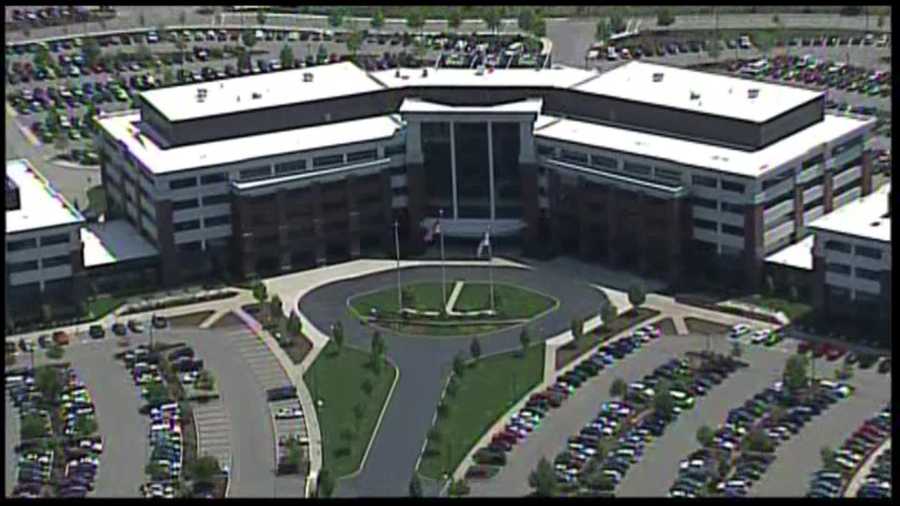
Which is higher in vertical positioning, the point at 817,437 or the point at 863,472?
the point at 817,437

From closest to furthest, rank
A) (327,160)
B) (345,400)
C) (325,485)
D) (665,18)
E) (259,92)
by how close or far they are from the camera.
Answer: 1. (325,485)
2. (345,400)
3. (327,160)
4. (259,92)
5. (665,18)

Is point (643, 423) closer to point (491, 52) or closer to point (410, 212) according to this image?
point (410, 212)

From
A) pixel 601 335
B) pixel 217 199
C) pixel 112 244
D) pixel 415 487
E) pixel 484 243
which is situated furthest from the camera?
pixel 112 244

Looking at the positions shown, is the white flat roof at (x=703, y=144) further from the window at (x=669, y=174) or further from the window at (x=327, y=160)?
the window at (x=327, y=160)

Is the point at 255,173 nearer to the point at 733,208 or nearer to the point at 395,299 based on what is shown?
the point at 395,299

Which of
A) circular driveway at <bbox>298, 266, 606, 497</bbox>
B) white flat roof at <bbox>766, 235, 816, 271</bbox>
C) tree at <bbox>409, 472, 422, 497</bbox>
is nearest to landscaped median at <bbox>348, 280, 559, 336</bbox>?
circular driveway at <bbox>298, 266, 606, 497</bbox>

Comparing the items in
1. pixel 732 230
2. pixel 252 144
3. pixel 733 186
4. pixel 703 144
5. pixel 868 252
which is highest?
pixel 252 144

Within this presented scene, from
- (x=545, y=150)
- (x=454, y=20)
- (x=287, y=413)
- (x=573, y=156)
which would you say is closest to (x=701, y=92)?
(x=573, y=156)

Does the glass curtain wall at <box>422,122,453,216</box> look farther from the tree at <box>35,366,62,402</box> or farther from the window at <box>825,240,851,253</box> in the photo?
the tree at <box>35,366,62,402</box>

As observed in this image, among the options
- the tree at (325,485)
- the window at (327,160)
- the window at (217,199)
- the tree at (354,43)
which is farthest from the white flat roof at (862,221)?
the tree at (354,43)

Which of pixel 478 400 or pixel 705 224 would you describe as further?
pixel 705 224
